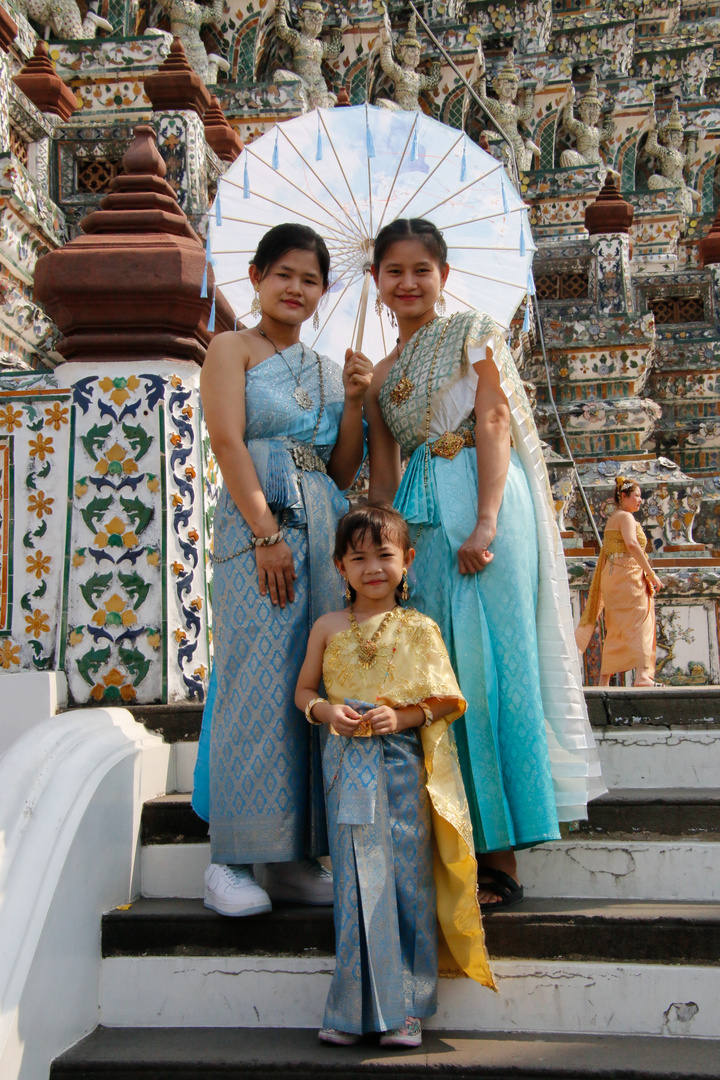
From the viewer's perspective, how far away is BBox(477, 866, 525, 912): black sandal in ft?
7.54

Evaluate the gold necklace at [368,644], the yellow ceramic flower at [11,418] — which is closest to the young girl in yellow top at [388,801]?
the gold necklace at [368,644]

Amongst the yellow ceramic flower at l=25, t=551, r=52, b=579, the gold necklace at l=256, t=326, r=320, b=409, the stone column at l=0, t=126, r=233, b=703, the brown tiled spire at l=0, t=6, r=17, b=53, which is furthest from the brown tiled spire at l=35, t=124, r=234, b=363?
the brown tiled spire at l=0, t=6, r=17, b=53

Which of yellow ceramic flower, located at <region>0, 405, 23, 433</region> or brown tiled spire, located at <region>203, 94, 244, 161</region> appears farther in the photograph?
brown tiled spire, located at <region>203, 94, 244, 161</region>

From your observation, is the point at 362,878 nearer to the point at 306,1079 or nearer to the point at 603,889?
the point at 306,1079

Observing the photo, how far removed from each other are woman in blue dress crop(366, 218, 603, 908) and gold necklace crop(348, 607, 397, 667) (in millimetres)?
227

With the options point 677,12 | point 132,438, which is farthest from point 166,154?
point 677,12

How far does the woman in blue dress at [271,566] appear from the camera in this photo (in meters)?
2.26

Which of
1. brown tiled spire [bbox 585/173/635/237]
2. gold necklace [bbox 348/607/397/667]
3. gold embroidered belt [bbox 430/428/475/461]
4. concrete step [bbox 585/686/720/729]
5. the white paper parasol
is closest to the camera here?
gold necklace [bbox 348/607/397/667]

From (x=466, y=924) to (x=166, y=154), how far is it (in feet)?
18.0

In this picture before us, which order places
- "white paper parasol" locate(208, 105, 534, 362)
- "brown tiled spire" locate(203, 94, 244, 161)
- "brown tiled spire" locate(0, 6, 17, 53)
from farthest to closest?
1. "brown tiled spire" locate(203, 94, 244, 161)
2. "brown tiled spire" locate(0, 6, 17, 53)
3. "white paper parasol" locate(208, 105, 534, 362)

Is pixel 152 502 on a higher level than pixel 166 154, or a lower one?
lower

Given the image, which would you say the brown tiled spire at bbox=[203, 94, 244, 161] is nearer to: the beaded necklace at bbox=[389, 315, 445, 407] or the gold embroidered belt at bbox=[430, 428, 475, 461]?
the beaded necklace at bbox=[389, 315, 445, 407]

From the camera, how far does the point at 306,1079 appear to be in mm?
1923

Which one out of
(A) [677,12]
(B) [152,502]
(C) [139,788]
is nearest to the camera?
(C) [139,788]
